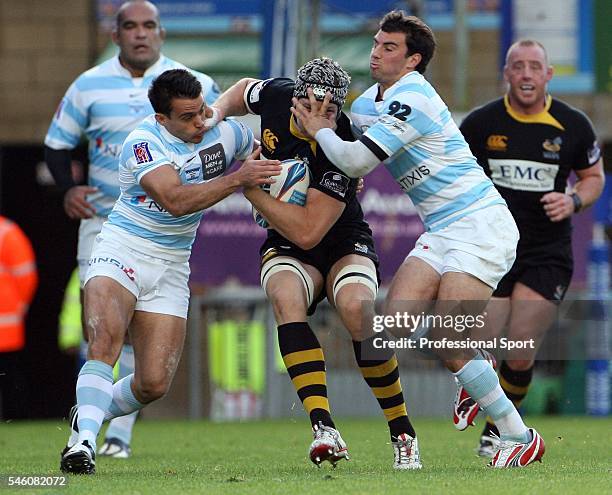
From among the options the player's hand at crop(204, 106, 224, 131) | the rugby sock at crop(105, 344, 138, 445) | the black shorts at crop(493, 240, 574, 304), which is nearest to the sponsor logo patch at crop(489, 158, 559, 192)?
the black shorts at crop(493, 240, 574, 304)

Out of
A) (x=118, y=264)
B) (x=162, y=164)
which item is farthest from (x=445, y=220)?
(x=118, y=264)

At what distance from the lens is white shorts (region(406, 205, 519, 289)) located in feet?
24.2

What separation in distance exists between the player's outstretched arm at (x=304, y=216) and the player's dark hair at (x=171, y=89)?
0.63 meters

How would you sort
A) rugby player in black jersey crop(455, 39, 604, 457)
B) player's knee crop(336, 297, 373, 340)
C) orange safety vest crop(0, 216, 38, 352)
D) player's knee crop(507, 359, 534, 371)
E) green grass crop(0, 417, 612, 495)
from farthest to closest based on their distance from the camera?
orange safety vest crop(0, 216, 38, 352)
rugby player in black jersey crop(455, 39, 604, 457)
player's knee crop(507, 359, 534, 371)
player's knee crop(336, 297, 373, 340)
green grass crop(0, 417, 612, 495)

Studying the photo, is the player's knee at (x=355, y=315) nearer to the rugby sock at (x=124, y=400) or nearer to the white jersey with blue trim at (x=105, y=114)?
the rugby sock at (x=124, y=400)

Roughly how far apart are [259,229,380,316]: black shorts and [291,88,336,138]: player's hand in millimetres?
576

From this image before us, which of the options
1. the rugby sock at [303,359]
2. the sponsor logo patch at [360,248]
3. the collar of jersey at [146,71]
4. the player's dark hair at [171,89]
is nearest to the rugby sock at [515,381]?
the sponsor logo patch at [360,248]

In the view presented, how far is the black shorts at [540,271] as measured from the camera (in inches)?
355

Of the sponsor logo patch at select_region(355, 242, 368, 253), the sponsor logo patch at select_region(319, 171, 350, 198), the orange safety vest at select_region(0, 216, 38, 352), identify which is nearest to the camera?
the sponsor logo patch at select_region(319, 171, 350, 198)

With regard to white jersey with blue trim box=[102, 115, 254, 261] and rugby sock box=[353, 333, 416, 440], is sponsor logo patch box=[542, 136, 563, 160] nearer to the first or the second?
white jersey with blue trim box=[102, 115, 254, 261]

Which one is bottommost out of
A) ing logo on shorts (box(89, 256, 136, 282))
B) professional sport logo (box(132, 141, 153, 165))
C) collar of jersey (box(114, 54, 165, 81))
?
ing logo on shorts (box(89, 256, 136, 282))

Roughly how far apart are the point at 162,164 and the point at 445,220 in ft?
4.70

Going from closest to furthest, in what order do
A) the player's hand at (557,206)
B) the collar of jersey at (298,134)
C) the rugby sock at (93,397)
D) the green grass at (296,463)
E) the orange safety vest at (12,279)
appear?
the green grass at (296,463) < the rugby sock at (93,397) < the collar of jersey at (298,134) < the player's hand at (557,206) < the orange safety vest at (12,279)

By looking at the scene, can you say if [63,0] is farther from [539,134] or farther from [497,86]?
[539,134]
